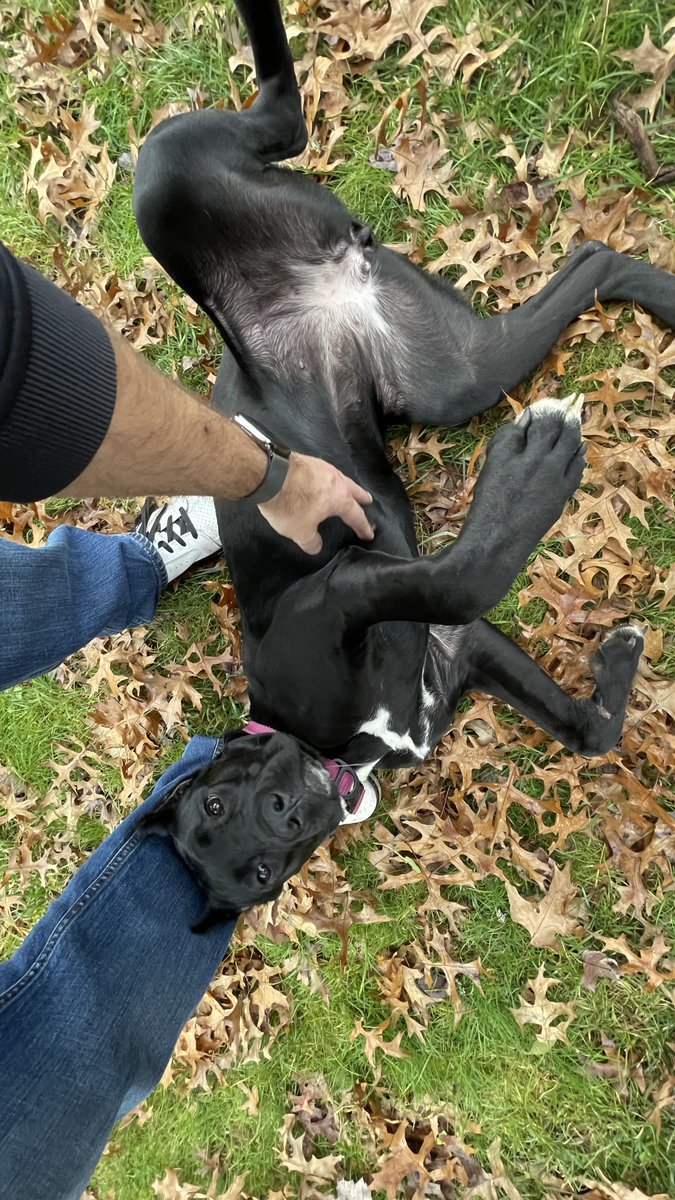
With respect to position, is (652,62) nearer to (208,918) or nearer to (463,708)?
(463,708)

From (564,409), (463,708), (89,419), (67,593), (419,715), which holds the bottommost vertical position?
(463,708)

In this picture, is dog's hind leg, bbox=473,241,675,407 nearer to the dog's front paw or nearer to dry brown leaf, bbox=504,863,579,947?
the dog's front paw

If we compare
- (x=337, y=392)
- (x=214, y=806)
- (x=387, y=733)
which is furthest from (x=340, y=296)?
(x=214, y=806)

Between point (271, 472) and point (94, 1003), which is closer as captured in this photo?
point (271, 472)

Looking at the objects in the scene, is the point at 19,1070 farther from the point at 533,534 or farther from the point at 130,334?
the point at 130,334

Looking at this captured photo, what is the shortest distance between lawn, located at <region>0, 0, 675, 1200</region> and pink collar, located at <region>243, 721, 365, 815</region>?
0.79m

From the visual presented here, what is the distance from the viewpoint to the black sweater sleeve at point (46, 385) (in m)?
1.75

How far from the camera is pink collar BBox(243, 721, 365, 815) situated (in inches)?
124

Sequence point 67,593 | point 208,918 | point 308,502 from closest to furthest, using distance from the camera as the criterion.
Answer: point 308,502
point 208,918
point 67,593

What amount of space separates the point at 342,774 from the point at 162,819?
2.53 ft

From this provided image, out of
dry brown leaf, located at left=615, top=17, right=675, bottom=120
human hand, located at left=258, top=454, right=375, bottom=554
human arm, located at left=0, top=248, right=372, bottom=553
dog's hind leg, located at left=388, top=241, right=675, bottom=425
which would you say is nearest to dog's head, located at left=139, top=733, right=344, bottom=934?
human hand, located at left=258, top=454, right=375, bottom=554

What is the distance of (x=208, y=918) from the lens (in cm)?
306

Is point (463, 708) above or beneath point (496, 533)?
beneath

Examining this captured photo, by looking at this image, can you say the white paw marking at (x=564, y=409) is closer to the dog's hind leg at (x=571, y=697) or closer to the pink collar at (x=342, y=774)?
the dog's hind leg at (x=571, y=697)
